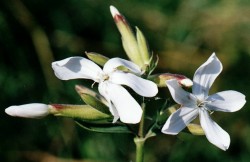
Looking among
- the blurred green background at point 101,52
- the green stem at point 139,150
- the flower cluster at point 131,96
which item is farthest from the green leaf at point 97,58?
the blurred green background at point 101,52

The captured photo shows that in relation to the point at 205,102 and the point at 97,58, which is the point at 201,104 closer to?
the point at 205,102

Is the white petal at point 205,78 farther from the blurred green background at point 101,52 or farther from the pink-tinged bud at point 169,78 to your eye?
the blurred green background at point 101,52

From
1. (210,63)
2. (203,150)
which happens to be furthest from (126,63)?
(203,150)

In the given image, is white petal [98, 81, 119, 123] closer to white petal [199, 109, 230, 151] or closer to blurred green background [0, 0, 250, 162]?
white petal [199, 109, 230, 151]

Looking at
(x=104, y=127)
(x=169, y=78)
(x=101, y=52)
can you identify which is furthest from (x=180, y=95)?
(x=101, y=52)

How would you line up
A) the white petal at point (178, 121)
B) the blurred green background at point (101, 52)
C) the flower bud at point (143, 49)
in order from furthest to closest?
the blurred green background at point (101, 52) < the flower bud at point (143, 49) < the white petal at point (178, 121)

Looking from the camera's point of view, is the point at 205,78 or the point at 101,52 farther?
the point at 101,52

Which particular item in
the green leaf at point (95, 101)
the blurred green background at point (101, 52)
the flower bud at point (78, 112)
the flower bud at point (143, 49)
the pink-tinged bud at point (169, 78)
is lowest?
the blurred green background at point (101, 52)
